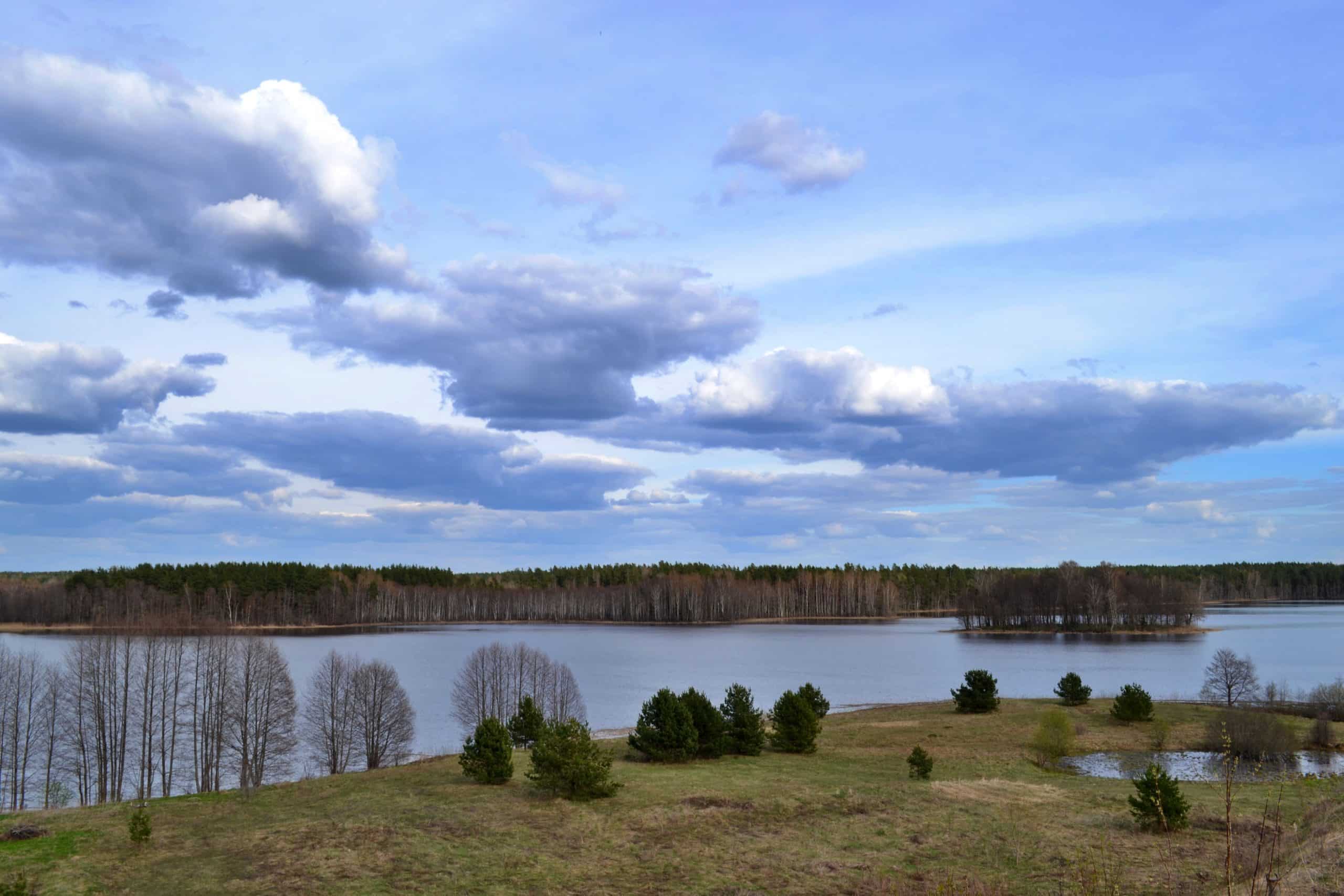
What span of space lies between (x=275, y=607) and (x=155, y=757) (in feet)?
396

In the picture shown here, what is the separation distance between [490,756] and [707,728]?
10768mm

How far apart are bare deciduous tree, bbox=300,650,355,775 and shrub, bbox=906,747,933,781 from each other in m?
39.4

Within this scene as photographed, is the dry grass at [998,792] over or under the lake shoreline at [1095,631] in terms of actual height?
over

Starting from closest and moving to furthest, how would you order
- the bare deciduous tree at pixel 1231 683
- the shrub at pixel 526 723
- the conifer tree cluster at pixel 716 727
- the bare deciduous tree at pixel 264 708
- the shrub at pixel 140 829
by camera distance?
the shrub at pixel 140 829
the conifer tree cluster at pixel 716 727
the shrub at pixel 526 723
the bare deciduous tree at pixel 264 708
the bare deciduous tree at pixel 1231 683

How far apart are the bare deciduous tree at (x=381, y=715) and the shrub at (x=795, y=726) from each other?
91.3 ft

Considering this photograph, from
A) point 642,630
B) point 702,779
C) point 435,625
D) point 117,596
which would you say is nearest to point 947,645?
point 642,630

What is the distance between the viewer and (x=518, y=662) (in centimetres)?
7050

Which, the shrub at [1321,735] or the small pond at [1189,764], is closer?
the small pond at [1189,764]

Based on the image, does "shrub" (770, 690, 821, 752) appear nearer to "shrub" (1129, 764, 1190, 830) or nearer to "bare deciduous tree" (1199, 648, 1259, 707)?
"shrub" (1129, 764, 1190, 830)

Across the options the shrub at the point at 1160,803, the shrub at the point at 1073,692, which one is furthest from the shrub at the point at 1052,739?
the shrub at the point at 1160,803

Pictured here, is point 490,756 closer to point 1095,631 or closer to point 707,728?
point 707,728

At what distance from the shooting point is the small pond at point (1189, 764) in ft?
121

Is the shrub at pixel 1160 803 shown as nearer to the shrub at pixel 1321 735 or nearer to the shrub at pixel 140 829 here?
the shrub at pixel 140 829

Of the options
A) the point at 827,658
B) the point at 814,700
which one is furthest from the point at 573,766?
the point at 827,658
